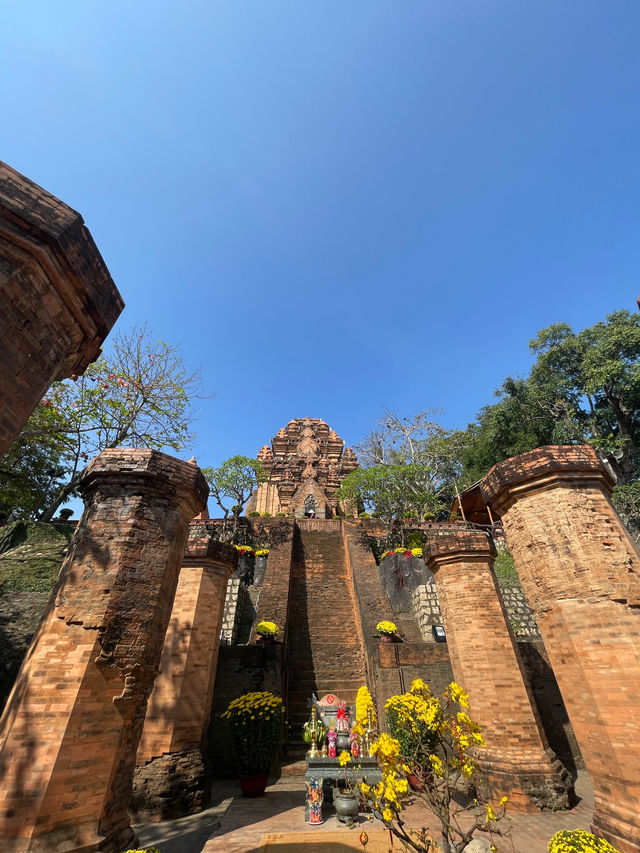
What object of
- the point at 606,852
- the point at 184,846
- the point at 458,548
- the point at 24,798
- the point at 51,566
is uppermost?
the point at 51,566

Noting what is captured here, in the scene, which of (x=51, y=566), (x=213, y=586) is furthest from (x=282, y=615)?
(x=51, y=566)

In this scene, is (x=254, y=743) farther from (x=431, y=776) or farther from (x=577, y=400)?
(x=577, y=400)

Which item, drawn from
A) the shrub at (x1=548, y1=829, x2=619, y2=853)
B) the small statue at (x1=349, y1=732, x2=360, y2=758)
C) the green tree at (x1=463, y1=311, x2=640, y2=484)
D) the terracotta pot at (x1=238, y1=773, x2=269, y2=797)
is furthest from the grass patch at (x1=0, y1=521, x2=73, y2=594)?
the green tree at (x1=463, y1=311, x2=640, y2=484)

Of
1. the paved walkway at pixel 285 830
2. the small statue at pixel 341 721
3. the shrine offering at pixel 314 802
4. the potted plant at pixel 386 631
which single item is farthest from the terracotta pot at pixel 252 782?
the potted plant at pixel 386 631

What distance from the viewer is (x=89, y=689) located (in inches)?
161

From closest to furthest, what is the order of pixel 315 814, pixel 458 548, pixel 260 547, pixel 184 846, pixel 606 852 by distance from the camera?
pixel 606 852
pixel 184 846
pixel 315 814
pixel 458 548
pixel 260 547

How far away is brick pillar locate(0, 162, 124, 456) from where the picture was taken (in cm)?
336

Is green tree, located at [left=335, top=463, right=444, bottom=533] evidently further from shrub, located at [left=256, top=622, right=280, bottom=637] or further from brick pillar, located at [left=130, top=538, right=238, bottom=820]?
brick pillar, located at [left=130, top=538, right=238, bottom=820]

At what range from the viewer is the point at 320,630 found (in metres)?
13.7

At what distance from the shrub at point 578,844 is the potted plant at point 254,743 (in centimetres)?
568

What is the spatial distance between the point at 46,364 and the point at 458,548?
8.00 m

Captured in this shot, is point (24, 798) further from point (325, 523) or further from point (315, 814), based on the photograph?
point (325, 523)

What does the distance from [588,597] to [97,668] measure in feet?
19.6

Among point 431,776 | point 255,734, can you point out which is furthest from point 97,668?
point 255,734
